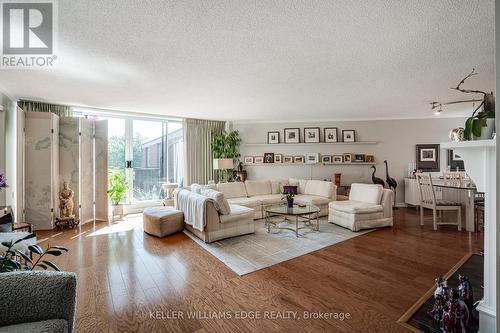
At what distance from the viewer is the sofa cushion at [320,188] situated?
18.0ft

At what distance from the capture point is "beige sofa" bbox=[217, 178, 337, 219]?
5.14m

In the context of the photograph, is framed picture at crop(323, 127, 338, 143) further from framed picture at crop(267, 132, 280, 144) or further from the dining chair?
the dining chair

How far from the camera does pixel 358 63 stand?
2.87 meters

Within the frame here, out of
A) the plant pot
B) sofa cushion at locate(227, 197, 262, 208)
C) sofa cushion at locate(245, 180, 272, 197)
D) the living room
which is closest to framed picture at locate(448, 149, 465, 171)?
the living room

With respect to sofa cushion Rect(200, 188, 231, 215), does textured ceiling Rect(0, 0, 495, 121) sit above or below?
above

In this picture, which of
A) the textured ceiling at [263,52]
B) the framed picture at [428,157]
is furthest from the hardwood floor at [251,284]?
the framed picture at [428,157]

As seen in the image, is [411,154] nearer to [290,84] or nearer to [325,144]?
[325,144]

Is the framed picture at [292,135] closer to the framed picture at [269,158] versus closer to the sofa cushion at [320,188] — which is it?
the framed picture at [269,158]

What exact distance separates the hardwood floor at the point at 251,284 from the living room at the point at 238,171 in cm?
2

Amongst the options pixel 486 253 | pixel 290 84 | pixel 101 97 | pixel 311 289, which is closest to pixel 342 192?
pixel 290 84

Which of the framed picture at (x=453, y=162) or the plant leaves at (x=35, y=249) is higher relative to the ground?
the framed picture at (x=453, y=162)

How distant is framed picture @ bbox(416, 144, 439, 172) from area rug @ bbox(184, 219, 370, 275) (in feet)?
12.2

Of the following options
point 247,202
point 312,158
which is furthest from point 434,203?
point 247,202

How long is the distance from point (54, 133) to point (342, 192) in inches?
256
